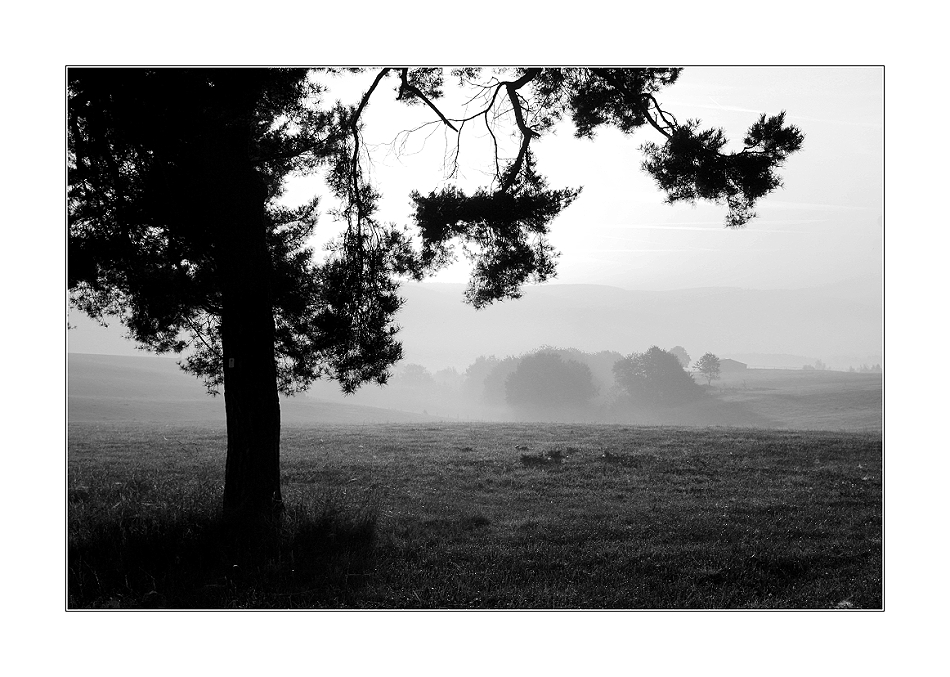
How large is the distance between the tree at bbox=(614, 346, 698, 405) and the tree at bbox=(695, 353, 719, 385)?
53 centimetres

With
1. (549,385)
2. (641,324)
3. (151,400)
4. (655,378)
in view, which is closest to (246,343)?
(641,324)

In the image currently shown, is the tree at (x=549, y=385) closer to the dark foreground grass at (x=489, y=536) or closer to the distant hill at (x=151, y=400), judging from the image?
the distant hill at (x=151, y=400)

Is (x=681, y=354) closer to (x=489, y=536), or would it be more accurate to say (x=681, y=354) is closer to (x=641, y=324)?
(x=641, y=324)

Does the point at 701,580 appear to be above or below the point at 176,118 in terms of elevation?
below

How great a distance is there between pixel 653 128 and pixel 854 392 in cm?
585

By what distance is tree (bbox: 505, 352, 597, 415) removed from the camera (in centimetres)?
1334

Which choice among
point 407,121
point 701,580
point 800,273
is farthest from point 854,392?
point 407,121

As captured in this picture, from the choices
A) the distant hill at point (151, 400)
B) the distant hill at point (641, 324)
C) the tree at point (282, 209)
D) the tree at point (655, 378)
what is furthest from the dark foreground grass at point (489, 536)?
the tree at point (655, 378)

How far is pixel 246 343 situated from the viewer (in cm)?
601

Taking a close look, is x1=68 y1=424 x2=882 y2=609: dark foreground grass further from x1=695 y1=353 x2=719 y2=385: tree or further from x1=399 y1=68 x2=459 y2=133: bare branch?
x1=399 y1=68 x2=459 y2=133: bare branch

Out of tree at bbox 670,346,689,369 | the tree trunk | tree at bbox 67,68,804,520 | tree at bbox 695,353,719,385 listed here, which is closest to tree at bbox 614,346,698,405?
tree at bbox 670,346,689,369

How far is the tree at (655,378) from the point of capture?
539 inches
